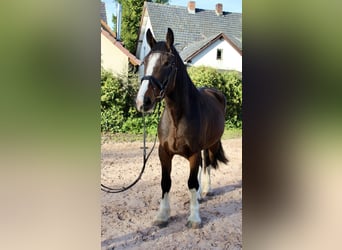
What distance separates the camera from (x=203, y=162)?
6.93ft

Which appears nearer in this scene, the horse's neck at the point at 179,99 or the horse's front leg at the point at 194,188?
the horse's neck at the point at 179,99

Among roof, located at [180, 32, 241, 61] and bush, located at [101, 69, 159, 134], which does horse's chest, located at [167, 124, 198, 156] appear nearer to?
bush, located at [101, 69, 159, 134]

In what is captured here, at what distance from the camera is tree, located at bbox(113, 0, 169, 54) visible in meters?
1.53

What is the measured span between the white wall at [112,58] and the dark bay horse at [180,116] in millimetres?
202

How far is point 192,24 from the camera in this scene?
1.60 m

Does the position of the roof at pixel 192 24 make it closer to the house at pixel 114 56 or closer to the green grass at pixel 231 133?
the house at pixel 114 56

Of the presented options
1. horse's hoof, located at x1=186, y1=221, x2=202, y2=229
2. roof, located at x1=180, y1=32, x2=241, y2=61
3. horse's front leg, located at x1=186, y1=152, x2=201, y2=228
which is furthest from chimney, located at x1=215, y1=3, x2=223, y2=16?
horse's hoof, located at x1=186, y1=221, x2=202, y2=229

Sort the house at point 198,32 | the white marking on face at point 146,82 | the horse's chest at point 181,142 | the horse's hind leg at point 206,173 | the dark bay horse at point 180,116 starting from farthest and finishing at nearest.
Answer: the horse's hind leg at point 206,173 → the horse's chest at point 181,142 → the house at point 198,32 → the dark bay horse at point 180,116 → the white marking on face at point 146,82

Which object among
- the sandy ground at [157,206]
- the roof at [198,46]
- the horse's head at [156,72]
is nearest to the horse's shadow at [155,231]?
the sandy ground at [157,206]

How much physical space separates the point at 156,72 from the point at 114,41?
1.04 feet

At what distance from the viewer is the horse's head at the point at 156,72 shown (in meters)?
1.31

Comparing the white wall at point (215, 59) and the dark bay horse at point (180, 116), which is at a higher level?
the white wall at point (215, 59)
